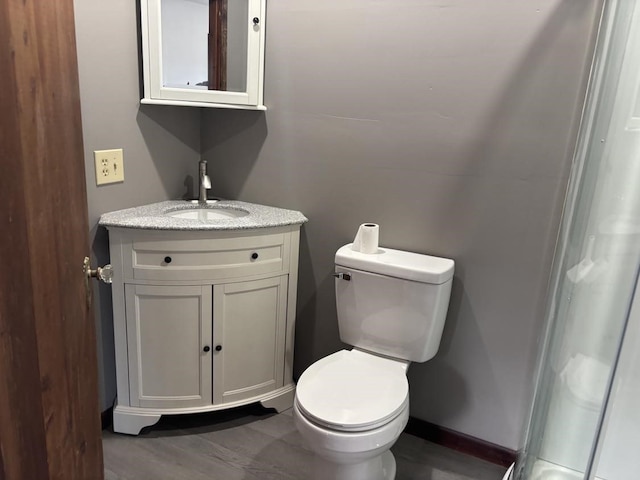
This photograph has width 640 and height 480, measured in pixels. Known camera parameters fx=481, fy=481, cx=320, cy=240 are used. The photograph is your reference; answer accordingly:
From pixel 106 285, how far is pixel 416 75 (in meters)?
1.43

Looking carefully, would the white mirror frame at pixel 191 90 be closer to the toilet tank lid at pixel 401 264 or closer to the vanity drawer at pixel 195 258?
the vanity drawer at pixel 195 258

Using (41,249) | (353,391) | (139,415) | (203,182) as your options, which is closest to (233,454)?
(139,415)

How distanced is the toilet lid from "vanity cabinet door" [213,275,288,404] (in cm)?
38

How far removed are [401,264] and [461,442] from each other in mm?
819

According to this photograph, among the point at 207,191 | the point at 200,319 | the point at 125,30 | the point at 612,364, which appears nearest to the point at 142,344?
the point at 200,319

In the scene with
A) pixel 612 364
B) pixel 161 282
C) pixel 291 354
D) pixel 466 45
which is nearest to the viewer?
pixel 612 364

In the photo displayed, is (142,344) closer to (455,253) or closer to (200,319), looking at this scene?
(200,319)

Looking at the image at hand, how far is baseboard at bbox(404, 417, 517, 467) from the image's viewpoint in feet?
6.21

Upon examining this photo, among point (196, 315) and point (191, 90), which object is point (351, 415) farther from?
point (191, 90)

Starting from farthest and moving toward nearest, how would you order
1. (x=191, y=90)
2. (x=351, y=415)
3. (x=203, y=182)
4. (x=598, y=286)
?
(x=203, y=182) < (x=191, y=90) < (x=351, y=415) < (x=598, y=286)

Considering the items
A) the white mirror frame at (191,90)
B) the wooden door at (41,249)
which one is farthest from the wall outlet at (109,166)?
the wooden door at (41,249)

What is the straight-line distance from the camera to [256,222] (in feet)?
6.08

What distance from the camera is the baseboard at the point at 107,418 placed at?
1.94 m

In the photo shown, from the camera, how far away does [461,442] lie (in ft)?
6.41
